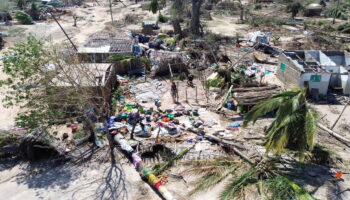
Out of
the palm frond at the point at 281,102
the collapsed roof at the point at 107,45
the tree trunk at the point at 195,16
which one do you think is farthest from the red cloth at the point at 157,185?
the tree trunk at the point at 195,16

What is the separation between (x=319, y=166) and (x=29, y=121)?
31.0 feet

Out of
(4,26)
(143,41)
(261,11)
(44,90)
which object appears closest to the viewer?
(44,90)

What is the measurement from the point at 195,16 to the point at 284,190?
20327mm

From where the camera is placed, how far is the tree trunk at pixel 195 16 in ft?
81.0

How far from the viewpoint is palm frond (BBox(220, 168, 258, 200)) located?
7.26 m

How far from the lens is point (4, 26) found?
29.2 meters

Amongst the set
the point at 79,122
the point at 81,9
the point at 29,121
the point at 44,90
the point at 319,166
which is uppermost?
the point at 81,9

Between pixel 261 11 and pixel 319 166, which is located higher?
pixel 261 11

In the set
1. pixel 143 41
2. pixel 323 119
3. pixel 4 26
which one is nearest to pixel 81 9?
pixel 4 26

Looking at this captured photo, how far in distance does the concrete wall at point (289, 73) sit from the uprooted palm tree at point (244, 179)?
6.96 m

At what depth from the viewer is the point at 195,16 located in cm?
2494

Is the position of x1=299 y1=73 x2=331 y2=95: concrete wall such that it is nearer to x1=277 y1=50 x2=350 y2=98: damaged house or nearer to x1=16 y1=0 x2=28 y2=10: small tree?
x1=277 y1=50 x2=350 y2=98: damaged house

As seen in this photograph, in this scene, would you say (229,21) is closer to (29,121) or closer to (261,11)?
(261,11)

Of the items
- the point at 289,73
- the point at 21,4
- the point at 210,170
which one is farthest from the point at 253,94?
the point at 21,4
